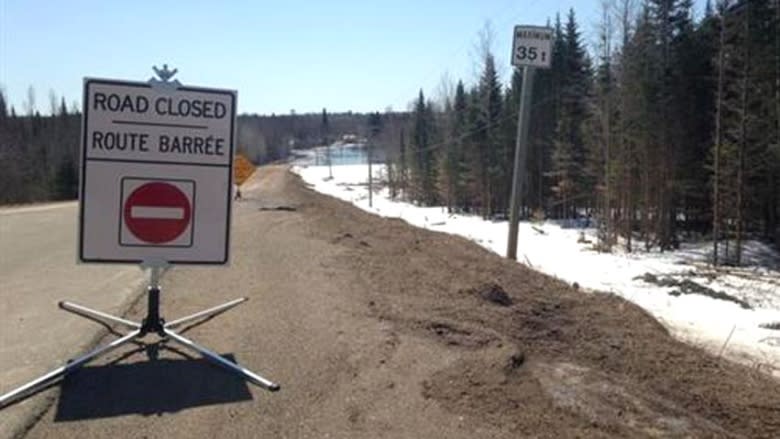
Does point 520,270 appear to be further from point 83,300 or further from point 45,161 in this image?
point 45,161

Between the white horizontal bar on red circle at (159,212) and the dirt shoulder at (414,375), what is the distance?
3.21 ft

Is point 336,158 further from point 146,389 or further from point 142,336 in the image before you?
point 146,389

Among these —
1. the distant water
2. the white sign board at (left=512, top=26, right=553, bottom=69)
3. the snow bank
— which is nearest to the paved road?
the snow bank

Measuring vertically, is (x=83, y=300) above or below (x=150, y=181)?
below

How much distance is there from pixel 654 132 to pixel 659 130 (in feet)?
0.85

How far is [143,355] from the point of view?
5504 millimetres

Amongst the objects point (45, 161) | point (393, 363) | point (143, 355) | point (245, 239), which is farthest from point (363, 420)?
point (45, 161)

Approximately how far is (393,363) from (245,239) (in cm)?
970

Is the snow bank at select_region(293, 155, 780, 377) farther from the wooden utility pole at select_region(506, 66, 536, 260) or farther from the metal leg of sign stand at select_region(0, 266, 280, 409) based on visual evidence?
the metal leg of sign stand at select_region(0, 266, 280, 409)

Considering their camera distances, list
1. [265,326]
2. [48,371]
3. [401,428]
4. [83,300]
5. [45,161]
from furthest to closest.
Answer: [45,161]
[83,300]
[265,326]
[48,371]
[401,428]

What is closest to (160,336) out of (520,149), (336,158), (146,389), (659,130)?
(146,389)

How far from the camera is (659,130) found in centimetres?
3934

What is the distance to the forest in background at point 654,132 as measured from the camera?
32625 millimetres

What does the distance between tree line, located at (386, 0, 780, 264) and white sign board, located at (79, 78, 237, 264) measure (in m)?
28.5
